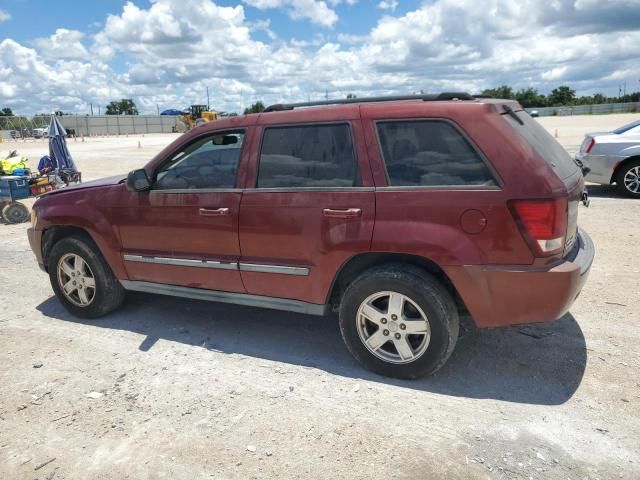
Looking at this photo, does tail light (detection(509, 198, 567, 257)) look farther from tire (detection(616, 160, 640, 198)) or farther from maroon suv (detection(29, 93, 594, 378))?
tire (detection(616, 160, 640, 198))

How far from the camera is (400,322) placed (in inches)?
137

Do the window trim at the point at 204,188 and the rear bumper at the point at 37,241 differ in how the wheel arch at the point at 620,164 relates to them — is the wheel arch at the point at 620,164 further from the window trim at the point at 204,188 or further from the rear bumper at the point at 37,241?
the rear bumper at the point at 37,241

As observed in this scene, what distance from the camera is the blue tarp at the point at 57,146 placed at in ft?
38.3

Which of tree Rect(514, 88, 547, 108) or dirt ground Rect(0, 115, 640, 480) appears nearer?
dirt ground Rect(0, 115, 640, 480)

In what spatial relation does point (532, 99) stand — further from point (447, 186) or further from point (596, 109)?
point (447, 186)

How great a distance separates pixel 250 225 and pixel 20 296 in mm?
3346

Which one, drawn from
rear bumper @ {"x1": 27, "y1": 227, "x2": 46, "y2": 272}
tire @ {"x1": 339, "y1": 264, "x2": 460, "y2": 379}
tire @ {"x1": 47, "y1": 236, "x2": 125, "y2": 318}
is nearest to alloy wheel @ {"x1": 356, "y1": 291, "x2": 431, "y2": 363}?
tire @ {"x1": 339, "y1": 264, "x2": 460, "y2": 379}

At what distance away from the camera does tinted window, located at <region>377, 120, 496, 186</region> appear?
10.7 ft

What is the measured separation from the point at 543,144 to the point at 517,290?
3.40 ft

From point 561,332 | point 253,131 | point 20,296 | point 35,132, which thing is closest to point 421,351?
point 561,332

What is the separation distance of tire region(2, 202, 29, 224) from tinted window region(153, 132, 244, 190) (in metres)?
6.86

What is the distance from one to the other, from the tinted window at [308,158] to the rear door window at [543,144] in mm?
1068

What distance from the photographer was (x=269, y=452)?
9.52 ft

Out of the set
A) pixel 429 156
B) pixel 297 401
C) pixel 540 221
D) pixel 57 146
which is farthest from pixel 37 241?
pixel 57 146
